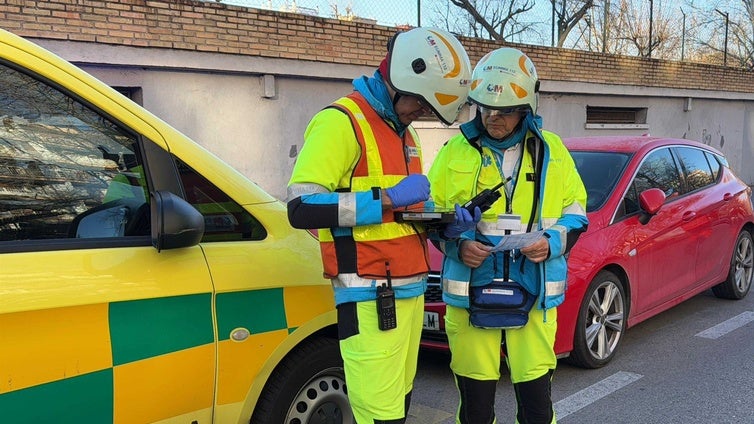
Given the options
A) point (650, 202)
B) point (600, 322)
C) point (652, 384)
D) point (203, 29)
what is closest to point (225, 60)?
point (203, 29)

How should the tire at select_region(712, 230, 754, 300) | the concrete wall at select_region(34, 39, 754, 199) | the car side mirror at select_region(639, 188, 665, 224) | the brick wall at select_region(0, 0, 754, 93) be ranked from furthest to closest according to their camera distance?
the concrete wall at select_region(34, 39, 754, 199) → the brick wall at select_region(0, 0, 754, 93) → the tire at select_region(712, 230, 754, 300) → the car side mirror at select_region(639, 188, 665, 224)

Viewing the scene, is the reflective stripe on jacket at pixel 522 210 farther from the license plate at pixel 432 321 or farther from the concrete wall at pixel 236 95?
the concrete wall at pixel 236 95

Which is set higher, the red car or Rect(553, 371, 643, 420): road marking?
the red car

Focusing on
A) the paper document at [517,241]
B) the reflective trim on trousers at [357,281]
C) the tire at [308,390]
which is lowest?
the tire at [308,390]

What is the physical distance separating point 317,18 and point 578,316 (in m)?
6.70

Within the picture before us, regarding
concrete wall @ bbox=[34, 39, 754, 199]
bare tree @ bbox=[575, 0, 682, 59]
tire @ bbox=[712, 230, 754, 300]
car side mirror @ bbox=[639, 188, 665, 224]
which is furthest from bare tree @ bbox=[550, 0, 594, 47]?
car side mirror @ bbox=[639, 188, 665, 224]

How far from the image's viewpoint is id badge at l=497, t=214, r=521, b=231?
2371 millimetres

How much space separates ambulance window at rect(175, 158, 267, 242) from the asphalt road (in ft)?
5.51

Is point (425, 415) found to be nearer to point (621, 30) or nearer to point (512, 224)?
point (512, 224)

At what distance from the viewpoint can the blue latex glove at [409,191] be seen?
6.18 ft

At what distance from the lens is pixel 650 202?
420 centimetres

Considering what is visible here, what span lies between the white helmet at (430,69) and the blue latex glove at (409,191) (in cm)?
28

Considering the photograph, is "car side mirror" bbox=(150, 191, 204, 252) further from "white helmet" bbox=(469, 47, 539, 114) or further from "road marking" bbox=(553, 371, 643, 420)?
"road marking" bbox=(553, 371, 643, 420)

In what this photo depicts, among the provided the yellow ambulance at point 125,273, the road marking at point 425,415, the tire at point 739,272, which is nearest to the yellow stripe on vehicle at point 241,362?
the yellow ambulance at point 125,273
